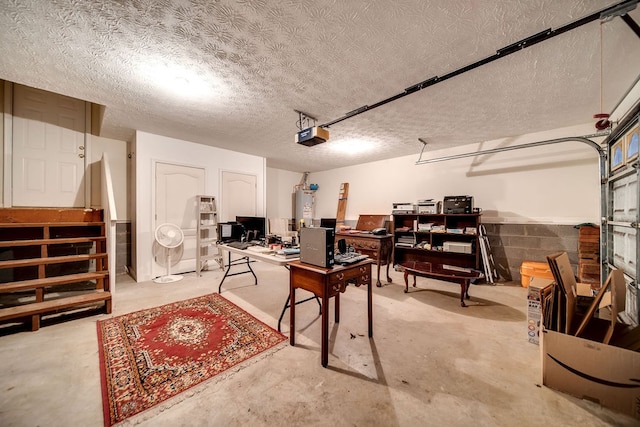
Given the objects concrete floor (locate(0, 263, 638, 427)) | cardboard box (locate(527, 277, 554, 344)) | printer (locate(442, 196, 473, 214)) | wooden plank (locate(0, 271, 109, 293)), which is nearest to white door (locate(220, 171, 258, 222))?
wooden plank (locate(0, 271, 109, 293))

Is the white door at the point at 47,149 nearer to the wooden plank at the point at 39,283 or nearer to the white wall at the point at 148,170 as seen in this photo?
the white wall at the point at 148,170

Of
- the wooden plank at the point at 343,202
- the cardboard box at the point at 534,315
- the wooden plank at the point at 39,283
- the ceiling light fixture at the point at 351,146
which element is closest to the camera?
the cardboard box at the point at 534,315

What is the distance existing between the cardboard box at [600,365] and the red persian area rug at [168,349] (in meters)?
2.14

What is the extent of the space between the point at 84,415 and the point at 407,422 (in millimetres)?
2000

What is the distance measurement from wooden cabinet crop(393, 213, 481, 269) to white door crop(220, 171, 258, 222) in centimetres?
349

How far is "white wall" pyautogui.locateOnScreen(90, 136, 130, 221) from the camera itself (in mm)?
4164

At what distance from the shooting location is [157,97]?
9.20 feet

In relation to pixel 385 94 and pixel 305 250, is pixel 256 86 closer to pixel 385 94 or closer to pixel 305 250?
pixel 385 94

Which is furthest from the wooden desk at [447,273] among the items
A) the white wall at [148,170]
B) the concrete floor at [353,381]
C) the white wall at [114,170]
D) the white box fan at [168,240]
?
the white wall at [114,170]

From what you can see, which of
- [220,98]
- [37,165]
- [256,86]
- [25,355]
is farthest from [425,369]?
[37,165]

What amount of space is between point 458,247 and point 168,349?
181 inches

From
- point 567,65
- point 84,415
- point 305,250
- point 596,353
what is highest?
point 567,65

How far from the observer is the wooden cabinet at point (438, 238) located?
4.13 metres

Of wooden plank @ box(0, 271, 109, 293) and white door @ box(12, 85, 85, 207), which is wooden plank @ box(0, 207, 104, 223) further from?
wooden plank @ box(0, 271, 109, 293)
